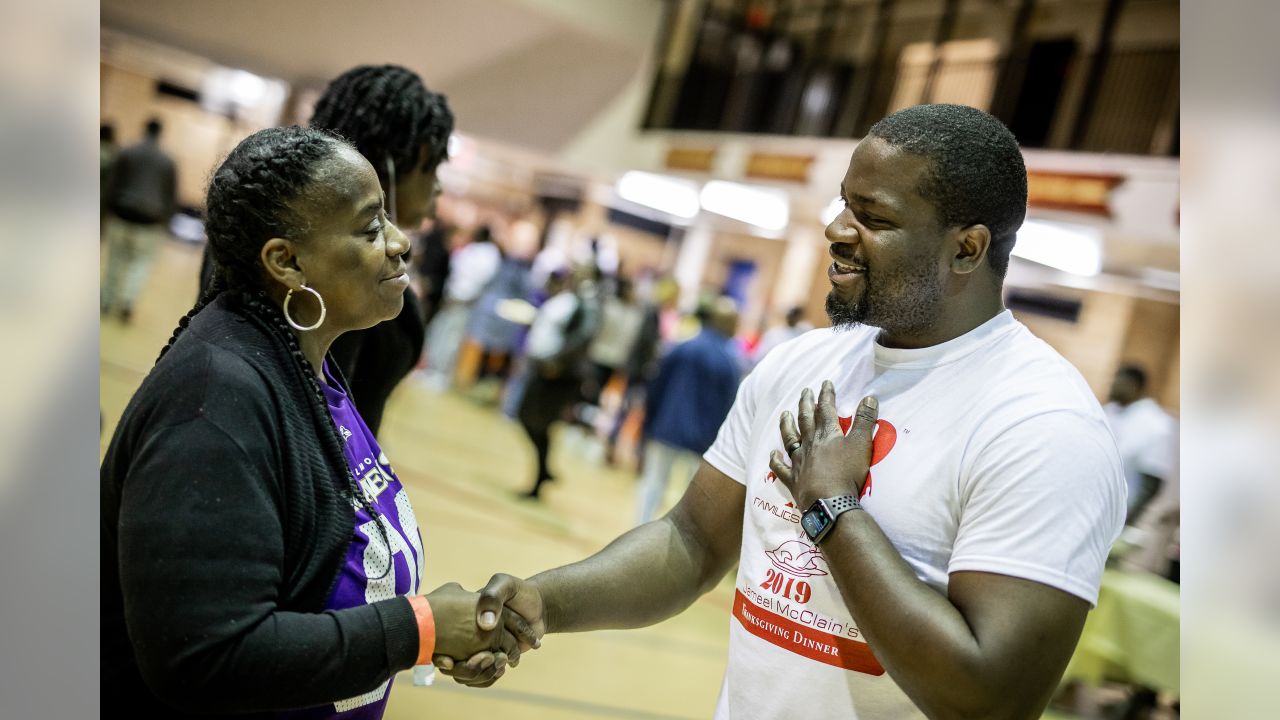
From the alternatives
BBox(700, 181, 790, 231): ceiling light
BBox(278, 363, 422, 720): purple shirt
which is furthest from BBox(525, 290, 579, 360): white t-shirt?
BBox(278, 363, 422, 720): purple shirt

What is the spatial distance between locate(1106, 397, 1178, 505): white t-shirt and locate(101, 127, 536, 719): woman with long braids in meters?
5.57

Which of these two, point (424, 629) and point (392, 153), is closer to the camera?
point (424, 629)

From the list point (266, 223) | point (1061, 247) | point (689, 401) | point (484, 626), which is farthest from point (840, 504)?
point (1061, 247)

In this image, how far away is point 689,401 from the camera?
24.6 feet

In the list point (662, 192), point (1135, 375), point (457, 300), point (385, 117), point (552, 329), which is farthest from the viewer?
point (662, 192)

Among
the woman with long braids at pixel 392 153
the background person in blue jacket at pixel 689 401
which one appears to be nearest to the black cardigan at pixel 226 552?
the woman with long braids at pixel 392 153

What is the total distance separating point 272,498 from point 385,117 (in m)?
1.43

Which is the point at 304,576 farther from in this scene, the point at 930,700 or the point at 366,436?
the point at 930,700

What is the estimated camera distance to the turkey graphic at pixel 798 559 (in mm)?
1671

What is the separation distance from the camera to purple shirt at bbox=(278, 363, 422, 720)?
1.55 m

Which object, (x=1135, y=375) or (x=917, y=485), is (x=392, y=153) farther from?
(x=1135, y=375)

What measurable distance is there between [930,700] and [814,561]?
11.8 inches
